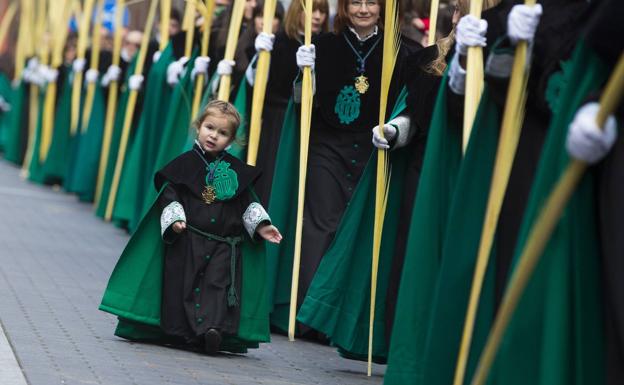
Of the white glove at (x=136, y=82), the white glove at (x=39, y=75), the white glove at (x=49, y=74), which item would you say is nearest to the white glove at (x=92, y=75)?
the white glove at (x=49, y=74)

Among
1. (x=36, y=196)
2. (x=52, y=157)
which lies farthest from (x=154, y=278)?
(x=52, y=157)

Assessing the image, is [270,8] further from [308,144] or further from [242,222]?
[242,222]

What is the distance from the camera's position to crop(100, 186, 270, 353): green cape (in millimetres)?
7461

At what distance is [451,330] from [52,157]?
499 inches

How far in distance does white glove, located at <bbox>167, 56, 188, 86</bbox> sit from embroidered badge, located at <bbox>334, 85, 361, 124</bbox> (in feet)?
12.8

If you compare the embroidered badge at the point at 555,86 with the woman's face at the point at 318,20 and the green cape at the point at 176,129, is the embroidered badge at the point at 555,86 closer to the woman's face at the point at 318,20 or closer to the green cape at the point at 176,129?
the woman's face at the point at 318,20

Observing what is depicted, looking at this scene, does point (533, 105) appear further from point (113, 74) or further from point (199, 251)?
point (113, 74)

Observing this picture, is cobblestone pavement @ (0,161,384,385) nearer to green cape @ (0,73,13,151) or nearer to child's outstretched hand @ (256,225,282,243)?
child's outstretched hand @ (256,225,282,243)

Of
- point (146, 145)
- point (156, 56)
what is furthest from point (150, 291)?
point (156, 56)

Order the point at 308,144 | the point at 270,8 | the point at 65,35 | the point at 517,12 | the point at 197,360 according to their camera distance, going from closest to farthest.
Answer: the point at 517,12 → the point at 197,360 → the point at 308,144 → the point at 270,8 → the point at 65,35

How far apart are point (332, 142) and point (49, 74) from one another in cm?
1070

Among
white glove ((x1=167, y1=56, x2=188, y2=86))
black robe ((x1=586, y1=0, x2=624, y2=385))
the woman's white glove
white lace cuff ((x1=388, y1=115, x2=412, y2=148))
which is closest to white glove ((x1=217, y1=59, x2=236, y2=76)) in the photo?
white glove ((x1=167, y1=56, x2=188, y2=86))

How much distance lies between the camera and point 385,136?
7258mm

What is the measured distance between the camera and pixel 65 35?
63.4 ft
